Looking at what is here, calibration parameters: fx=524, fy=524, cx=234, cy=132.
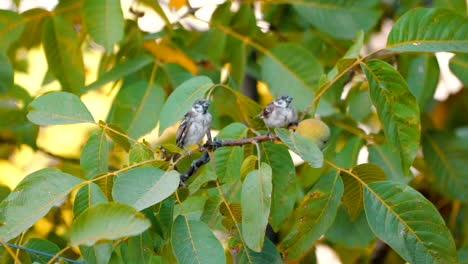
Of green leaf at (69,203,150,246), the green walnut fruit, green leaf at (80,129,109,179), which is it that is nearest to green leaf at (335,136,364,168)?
the green walnut fruit

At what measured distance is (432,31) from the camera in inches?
68.9

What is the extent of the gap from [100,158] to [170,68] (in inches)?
37.0

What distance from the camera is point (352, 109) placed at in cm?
302

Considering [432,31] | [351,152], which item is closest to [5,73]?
[351,152]

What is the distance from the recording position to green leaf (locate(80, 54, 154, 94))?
2.46 metres

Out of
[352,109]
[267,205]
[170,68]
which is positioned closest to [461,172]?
[352,109]

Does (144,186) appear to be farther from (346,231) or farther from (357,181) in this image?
(346,231)

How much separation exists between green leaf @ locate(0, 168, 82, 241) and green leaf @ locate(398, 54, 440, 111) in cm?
188

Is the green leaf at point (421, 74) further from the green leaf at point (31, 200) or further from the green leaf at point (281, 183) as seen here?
the green leaf at point (31, 200)

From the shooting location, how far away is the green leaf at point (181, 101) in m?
1.77

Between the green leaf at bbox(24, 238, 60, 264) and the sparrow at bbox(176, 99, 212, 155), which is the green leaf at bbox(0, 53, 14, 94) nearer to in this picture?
the sparrow at bbox(176, 99, 212, 155)

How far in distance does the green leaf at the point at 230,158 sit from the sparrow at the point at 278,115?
5.2 inches

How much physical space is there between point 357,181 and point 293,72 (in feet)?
3.16

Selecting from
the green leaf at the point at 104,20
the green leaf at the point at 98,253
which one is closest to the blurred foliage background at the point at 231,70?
the green leaf at the point at 104,20
